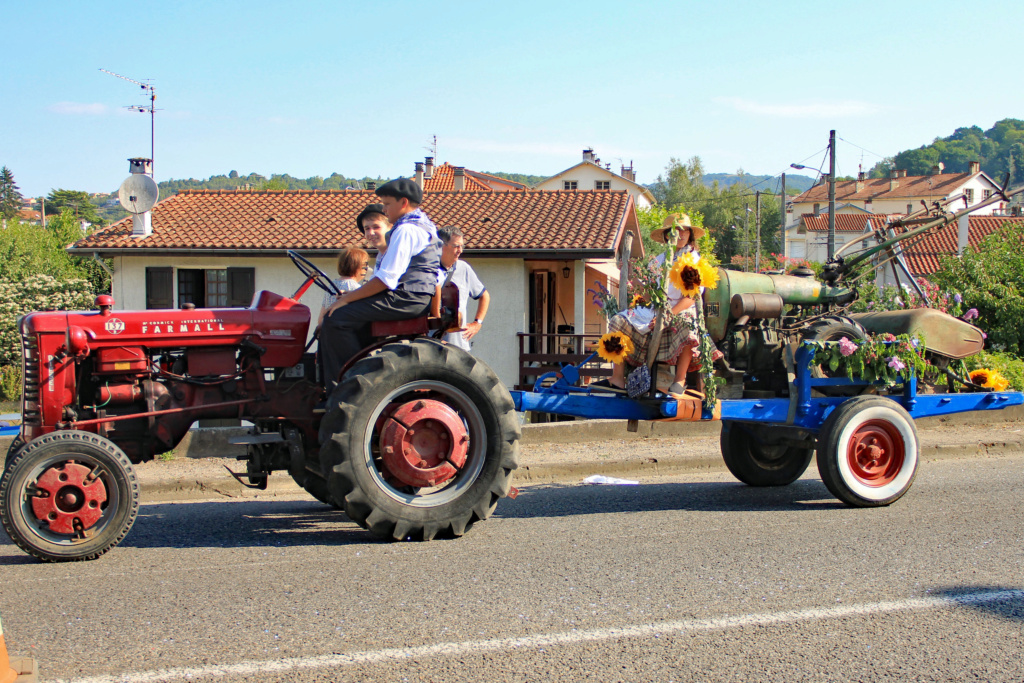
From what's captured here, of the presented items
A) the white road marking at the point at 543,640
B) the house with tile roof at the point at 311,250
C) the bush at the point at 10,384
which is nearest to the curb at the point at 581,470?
the white road marking at the point at 543,640

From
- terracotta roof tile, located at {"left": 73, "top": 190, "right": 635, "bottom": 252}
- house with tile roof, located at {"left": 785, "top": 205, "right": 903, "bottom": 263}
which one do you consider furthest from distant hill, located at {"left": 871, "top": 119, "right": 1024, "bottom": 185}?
terracotta roof tile, located at {"left": 73, "top": 190, "right": 635, "bottom": 252}

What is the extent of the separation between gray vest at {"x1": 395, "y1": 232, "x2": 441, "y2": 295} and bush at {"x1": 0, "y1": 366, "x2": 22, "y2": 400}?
60.5ft

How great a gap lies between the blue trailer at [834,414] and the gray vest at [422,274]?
41.9 inches

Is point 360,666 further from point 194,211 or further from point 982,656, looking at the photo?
point 194,211

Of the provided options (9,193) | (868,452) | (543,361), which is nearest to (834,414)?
(868,452)

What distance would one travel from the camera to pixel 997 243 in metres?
15.6

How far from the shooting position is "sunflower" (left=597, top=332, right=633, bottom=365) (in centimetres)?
646

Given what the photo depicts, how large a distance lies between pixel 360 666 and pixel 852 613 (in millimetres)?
2220

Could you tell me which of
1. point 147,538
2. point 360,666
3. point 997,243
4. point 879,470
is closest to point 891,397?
point 879,470

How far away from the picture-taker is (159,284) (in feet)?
62.8

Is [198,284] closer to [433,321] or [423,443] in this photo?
[433,321]

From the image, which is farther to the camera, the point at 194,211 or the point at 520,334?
the point at 194,211

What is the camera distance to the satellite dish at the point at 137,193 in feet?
56.7

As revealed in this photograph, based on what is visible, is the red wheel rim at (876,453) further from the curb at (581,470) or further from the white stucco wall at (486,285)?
the white stucco wall at (486,285)
